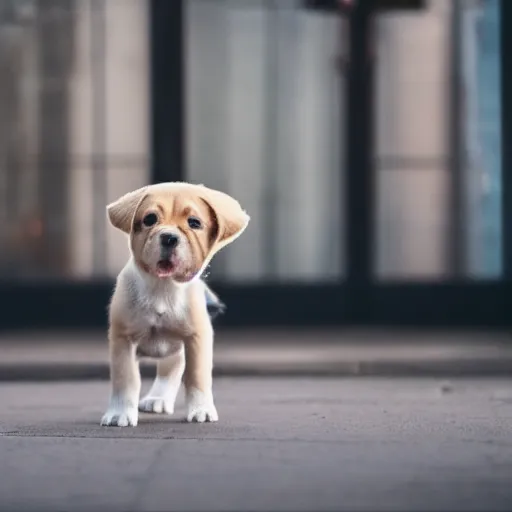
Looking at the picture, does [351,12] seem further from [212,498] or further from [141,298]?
[212,498]

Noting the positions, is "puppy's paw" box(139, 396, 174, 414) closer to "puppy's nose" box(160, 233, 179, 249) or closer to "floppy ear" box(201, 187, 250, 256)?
"floppy ear" box(201, 187, 250, 256)

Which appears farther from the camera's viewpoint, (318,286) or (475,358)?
(318,286)

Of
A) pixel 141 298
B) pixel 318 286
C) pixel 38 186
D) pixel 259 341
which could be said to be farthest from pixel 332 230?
pixel 141 298

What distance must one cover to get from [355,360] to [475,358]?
3.26ft

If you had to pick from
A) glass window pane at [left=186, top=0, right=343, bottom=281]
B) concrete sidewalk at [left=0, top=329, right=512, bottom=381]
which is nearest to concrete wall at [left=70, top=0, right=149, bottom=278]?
glass window pane at [left=186, top=0, right=343, bottom=281]

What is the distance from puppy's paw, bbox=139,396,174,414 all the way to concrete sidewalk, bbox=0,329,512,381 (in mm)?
2776

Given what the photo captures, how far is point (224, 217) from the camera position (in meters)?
7.32

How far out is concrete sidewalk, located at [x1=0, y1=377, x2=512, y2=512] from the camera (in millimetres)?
5801

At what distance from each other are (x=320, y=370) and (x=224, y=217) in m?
4.37

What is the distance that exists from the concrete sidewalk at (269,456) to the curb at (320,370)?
1.46 meters

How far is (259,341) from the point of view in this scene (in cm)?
1338

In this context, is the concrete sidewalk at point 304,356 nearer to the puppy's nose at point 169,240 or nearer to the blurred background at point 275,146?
the blurred background at point 275,146

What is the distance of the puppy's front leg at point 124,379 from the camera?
7.44 meters

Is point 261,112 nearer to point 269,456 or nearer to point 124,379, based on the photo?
point 124,379
